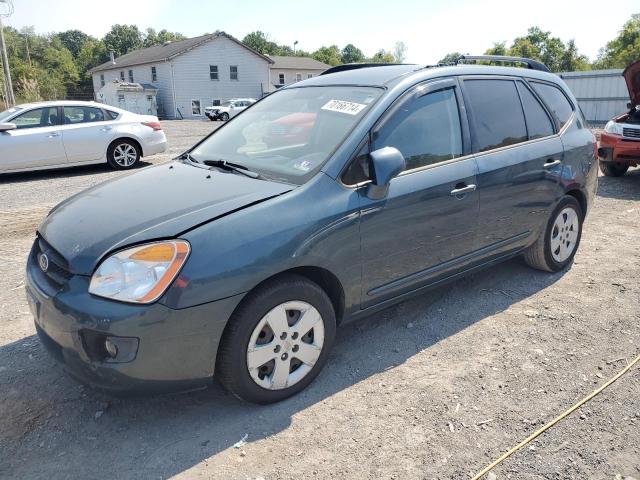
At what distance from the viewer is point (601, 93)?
864 inches

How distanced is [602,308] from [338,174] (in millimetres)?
2560

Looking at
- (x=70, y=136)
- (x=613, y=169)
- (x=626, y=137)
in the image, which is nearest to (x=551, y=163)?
(x=626, y=137)

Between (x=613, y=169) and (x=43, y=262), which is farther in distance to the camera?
(x=613, y=169)

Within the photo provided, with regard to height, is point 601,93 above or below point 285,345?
above

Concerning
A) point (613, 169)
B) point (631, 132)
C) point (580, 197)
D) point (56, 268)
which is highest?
point (631, 132)

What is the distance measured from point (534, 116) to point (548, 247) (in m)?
1.15

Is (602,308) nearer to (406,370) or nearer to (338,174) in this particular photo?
(406,370)

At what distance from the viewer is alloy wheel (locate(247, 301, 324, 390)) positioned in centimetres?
275

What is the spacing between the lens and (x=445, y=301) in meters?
4.28

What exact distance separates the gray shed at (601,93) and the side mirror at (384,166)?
21331mm

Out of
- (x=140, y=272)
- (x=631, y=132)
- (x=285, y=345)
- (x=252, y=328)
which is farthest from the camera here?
(x=631, y=132)

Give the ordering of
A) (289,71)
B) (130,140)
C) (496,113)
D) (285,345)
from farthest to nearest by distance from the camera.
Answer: (289,71) < (130,140) < (496,113) < (285,345)

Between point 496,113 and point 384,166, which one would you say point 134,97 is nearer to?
point 496,113

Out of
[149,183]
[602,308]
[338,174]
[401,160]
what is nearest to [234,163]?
[149,183]
